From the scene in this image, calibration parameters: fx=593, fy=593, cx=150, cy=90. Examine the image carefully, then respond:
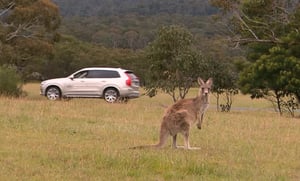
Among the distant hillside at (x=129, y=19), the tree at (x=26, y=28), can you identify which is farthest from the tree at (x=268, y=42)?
the distant hillside at (x=129, y=19)

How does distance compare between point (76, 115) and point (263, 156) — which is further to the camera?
point (76, 115)

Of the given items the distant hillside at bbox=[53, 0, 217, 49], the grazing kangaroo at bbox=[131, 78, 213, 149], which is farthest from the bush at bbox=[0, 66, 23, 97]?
the distant hillside at bbox=[53, 0, 217, 49]

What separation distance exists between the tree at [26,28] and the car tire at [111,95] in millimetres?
17999

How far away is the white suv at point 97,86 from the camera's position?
27812mm

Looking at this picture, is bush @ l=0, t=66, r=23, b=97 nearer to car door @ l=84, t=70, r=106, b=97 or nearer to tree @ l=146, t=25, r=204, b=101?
car door @ l=84, t=70, r=106, b=97

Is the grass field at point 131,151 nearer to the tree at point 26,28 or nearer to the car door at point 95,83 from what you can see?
the car door at point 95,83

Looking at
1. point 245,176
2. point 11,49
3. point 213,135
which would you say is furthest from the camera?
point 11,49

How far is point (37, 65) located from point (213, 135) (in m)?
56.6

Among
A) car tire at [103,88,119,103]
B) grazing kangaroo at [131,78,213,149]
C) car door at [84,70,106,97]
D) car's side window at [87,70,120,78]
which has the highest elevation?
car's side window at [87,70,120,78]

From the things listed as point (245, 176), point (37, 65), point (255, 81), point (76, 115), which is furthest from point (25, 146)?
point (37, 65)

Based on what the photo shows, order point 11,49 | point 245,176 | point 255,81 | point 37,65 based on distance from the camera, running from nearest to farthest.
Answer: point 245,176
point 255,81
point 11,49
point 37,65

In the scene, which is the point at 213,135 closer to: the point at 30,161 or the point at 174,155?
the point at 174,155

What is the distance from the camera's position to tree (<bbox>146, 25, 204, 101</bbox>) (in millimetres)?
30625

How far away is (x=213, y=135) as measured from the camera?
43.2ft
